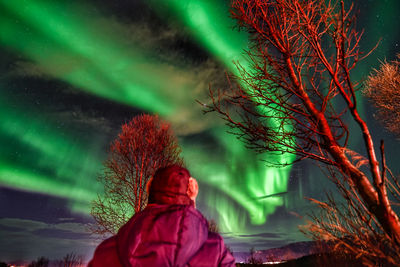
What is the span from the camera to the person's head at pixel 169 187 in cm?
177

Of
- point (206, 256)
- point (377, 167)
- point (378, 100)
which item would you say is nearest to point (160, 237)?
point (206, 256)

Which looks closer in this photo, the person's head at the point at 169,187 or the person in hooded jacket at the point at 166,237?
the person in hooded jacket at the point at 166,237

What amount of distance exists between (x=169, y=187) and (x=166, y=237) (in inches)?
15.0

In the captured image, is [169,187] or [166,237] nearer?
[166,237]

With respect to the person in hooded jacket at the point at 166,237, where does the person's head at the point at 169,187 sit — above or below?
above

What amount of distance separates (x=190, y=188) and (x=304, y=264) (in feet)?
44.1

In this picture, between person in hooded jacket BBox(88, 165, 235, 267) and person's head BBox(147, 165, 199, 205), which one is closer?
person in hooded jacket BBox(88, 165, 235, 267)

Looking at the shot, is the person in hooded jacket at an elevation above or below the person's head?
below

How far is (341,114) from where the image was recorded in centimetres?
331

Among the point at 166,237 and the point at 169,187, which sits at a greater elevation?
the point at 169,187

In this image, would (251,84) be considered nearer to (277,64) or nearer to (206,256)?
(277,64)

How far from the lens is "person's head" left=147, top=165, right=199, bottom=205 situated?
5.79 ft

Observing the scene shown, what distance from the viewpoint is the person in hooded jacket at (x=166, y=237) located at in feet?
5.01

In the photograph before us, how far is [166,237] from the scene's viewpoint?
5.04 ft
